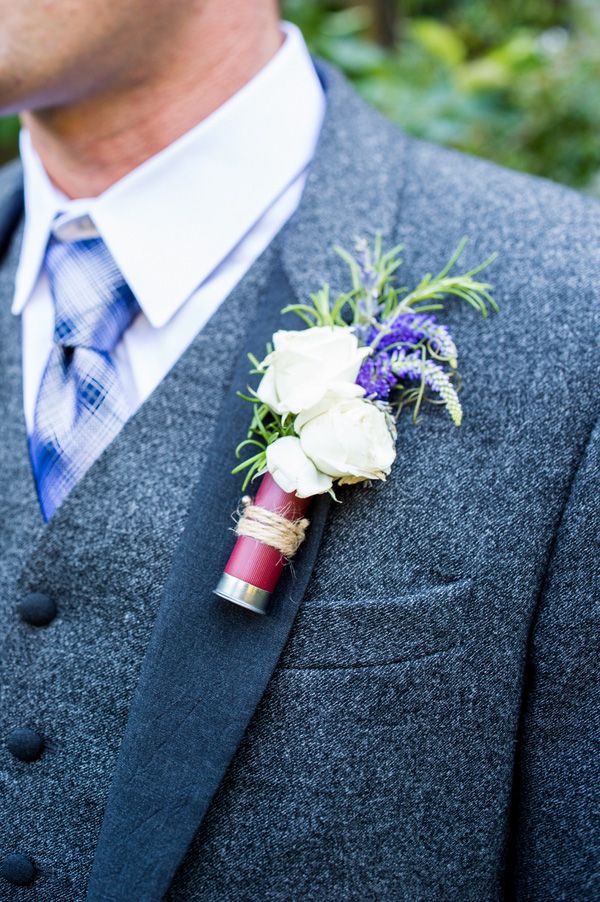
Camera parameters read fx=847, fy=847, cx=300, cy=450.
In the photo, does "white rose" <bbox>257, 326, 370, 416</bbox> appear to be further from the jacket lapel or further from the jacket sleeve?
the jacket sleeve

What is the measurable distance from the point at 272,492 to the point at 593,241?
0.60 meters

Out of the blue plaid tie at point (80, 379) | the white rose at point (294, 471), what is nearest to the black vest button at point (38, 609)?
the blue plaid tie at point (80, 379)

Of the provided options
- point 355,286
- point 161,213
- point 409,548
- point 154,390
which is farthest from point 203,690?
point 161,213

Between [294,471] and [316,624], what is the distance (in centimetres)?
22

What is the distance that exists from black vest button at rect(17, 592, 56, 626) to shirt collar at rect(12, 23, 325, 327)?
0.44m

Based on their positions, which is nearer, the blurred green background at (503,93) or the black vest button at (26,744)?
the black vest button at (26,744)

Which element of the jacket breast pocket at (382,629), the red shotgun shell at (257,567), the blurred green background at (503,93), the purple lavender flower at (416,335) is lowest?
the blurred green background at (503,93)

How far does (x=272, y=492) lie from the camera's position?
40.8 inches

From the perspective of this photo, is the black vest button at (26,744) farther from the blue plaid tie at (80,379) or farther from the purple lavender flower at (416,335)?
the purple lavender flower at (416,335)

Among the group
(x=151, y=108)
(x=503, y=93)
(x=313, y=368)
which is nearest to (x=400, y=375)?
(x=313, y=368)

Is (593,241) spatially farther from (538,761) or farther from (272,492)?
(538,761)

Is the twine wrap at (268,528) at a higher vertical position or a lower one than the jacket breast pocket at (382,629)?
higher

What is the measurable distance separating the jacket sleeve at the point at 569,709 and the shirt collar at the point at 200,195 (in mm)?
648

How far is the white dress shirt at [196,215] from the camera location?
1.31m
